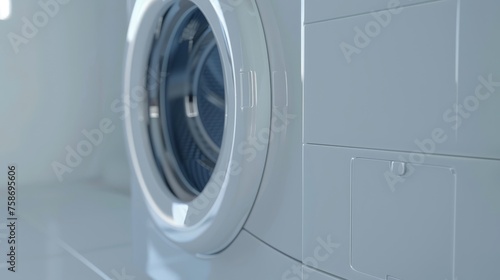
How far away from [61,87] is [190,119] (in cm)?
151

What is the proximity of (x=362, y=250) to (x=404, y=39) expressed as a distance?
26 cm

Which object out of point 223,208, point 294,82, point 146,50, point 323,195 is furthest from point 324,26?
point 146,50

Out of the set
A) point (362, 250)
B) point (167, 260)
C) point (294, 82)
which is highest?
point (294, 82)

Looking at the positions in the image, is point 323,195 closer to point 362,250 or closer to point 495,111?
point 362,250

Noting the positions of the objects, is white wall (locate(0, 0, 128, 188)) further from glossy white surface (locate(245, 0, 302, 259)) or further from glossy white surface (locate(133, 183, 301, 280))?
glossy white surface (locate(245, 0, 302, 259))

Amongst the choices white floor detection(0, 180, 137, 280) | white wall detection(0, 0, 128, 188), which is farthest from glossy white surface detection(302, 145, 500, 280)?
white wall detection(0, 0, 128, 188)

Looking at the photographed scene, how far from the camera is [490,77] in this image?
0.51m

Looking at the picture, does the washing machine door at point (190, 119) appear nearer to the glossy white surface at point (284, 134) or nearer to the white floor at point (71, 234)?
the glossy white surface at point (284, 134)

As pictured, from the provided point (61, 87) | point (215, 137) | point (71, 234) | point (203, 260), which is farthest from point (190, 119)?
point (61, 87)

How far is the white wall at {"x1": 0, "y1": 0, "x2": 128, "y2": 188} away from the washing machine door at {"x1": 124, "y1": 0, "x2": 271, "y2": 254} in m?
1.37

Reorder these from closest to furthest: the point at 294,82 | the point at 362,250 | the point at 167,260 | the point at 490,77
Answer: the point at 490,77, the point at 362,250, the point at 294,82, the point at 167,260

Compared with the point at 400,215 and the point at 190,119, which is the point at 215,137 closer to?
the point at 190,119

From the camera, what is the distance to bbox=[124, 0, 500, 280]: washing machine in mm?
539

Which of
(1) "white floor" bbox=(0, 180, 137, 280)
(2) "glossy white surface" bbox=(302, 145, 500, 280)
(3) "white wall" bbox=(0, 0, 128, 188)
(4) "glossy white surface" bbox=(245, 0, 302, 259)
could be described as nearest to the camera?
(2) "glossy white surface" bbox=(302, 145, 500, 280)
